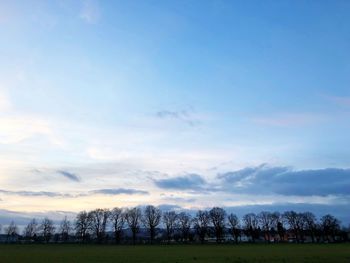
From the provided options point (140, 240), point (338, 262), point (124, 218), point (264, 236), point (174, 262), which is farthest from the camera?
point (264, 236)

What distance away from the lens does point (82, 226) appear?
180250 millimetres

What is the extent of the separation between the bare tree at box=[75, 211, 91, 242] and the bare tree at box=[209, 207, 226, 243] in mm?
57453

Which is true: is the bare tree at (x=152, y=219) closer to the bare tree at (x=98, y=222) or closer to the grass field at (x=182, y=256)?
the bare tree at (x=98, y=222)

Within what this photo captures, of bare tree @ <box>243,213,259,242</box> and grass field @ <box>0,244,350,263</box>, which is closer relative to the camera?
grass field @ <box>0,244,350,263</box>

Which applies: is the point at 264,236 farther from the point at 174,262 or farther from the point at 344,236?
the point at 174,262

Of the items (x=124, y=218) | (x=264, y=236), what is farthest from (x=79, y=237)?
(x=264, y=236)

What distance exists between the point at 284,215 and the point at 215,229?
4156cm

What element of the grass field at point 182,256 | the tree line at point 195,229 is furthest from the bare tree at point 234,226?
the grass field at point 182,256

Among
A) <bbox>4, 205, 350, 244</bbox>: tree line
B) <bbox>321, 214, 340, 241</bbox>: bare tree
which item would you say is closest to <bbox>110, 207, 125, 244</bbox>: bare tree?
<bbox>4, 205, 350, 244</bbox>: tree line

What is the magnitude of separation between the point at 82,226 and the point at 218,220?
62.9 metres

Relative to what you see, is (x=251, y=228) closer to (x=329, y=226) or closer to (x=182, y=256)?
(x=329, y=226)

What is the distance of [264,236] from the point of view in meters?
197

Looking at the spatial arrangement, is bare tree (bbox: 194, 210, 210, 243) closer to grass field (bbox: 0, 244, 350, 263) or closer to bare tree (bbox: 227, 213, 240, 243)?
bare tree (bbox: 227, 213, 240, 243)

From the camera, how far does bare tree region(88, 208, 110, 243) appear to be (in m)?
178
